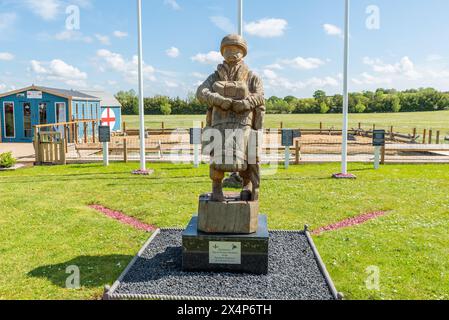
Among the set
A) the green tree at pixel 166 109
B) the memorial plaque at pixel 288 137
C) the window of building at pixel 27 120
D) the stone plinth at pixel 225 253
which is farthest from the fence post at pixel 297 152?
the green tree at pixel 166 109

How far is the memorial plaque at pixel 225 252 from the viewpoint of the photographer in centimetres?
560

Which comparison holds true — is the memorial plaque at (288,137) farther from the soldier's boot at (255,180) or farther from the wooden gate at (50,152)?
the soldier's boot at (255,180)

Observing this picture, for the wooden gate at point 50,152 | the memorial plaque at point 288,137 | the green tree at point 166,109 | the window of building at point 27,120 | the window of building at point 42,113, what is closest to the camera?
the memorial plaque at point 288,137

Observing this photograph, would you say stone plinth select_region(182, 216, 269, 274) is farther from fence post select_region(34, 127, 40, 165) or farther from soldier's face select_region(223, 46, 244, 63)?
fence post select_region(34, 127, 40, 165)

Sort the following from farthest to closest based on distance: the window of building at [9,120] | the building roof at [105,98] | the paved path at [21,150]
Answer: the building roof at [105,98] < the window of building at [9,120] < the paved path at [21,150]

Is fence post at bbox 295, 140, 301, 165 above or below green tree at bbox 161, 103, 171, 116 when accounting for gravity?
below

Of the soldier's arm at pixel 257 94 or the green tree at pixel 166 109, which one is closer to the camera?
the soldier's arm at pixel 257 94

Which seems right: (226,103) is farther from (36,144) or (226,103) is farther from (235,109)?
(36,144)

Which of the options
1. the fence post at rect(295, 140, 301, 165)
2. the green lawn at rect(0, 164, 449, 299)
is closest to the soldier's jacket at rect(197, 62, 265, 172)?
the green lawn at rect(0, 164, 449, 299)

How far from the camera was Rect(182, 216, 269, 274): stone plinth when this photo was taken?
5.57 metres

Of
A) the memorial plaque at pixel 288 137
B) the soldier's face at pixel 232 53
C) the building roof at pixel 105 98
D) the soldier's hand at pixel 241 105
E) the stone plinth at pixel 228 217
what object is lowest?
the stone plinth at pixel 228 217

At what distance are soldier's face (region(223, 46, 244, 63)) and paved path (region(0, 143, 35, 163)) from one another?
43.7 ft

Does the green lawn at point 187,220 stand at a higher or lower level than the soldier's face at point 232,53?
lower
